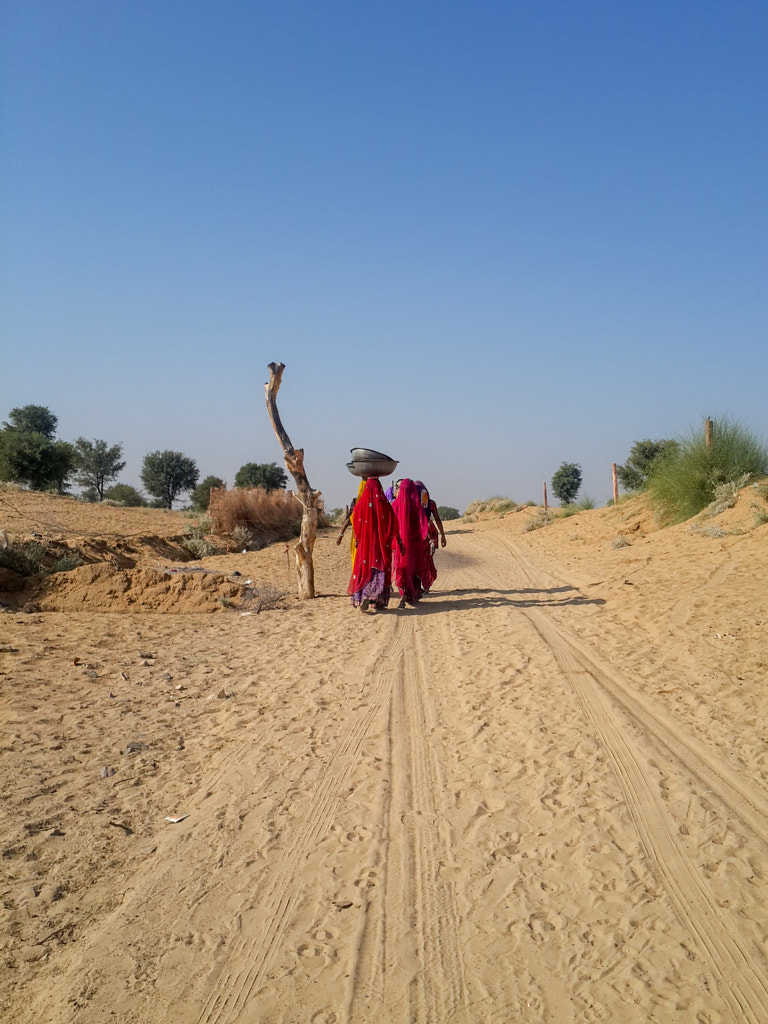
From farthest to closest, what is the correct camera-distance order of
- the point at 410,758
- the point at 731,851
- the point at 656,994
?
1. the point at 410,758
2. the point at 731,851
3. the point at 656,994

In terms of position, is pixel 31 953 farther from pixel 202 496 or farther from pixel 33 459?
pixel 202 496

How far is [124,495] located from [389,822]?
45.1 metres

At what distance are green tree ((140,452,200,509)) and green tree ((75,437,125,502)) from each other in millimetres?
1952

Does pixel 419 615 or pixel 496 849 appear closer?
pixel 496 849

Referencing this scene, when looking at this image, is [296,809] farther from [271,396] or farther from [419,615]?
[271,396]

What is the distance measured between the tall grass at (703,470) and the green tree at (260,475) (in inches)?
1183

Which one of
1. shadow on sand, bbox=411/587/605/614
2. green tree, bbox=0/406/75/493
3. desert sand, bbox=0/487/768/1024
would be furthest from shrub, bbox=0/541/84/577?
green tree, bbox=0/406/75/493

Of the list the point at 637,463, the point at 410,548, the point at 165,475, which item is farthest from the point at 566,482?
the point at 410,548

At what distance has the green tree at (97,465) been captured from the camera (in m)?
46.3

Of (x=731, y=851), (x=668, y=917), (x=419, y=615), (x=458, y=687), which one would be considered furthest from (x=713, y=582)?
(x=668, y=917)

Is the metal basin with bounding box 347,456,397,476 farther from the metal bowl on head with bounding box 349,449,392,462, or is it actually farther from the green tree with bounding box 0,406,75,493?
the green tree with bounding box 0,406,75,493

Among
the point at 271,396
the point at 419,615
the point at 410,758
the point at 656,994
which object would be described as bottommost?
the point at 656,994

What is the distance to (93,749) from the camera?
500 centimetres

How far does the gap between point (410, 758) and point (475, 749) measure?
47 cm
